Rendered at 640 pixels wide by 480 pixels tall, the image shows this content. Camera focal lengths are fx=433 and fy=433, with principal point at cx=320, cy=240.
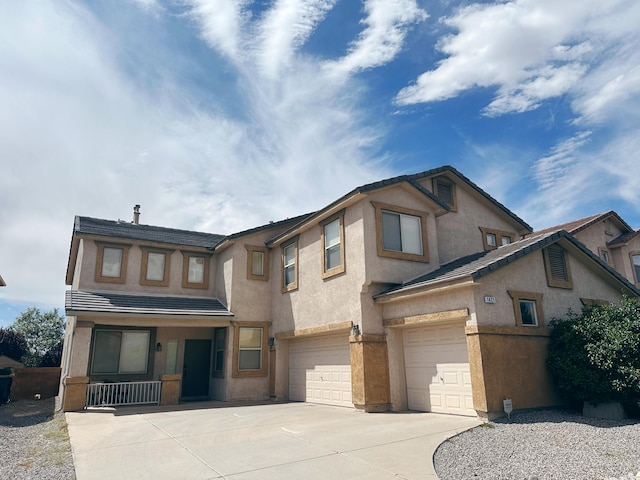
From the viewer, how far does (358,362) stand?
1189cm

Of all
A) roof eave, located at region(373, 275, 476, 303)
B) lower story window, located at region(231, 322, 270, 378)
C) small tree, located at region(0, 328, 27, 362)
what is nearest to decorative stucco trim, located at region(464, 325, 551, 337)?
roof eave, located at region(373, 275, 476, 303)

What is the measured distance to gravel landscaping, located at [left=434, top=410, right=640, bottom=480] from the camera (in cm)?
582

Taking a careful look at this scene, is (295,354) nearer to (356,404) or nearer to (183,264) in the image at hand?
(356,404)

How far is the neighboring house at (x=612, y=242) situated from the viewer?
23531 millimetres

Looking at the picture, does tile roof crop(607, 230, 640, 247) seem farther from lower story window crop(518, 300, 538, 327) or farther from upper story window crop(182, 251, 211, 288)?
upper story window crop(182, 251, 211, 288)

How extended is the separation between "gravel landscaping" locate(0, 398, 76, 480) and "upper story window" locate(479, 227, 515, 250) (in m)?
14.4

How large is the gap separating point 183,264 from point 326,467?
535 inches

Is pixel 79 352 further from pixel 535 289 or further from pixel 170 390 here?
pixel 535 289

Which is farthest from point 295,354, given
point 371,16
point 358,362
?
point 371,16

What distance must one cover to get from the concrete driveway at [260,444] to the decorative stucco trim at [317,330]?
233cm

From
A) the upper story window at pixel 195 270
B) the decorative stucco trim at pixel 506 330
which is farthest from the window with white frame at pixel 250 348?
the decorative stucco trim at pixel 506 330

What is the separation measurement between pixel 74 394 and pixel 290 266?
317 inches

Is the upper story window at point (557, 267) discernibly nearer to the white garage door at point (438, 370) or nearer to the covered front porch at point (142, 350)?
the white garage door at point (438, 370)

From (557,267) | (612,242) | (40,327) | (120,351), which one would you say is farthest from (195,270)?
(40,327)
